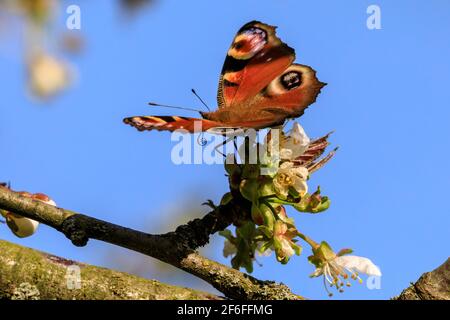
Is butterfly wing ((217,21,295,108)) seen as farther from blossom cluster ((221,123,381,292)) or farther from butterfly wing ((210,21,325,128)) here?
blossom cluster ((221,123,381,292))

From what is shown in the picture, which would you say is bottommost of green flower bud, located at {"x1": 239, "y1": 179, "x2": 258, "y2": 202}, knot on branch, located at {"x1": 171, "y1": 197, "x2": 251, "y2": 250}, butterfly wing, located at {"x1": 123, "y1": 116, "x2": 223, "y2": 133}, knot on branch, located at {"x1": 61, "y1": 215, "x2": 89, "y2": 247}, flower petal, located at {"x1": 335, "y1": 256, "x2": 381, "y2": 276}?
flower petal, located at {"x1": 335, "y1": 256, "x2": 381, "y2": 276}

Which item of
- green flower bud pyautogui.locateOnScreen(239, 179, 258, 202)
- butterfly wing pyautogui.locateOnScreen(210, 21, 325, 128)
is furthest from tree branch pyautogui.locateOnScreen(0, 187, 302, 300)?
butterfly wing pyautogui.locateOnScreen(210, 21, 325, 128)

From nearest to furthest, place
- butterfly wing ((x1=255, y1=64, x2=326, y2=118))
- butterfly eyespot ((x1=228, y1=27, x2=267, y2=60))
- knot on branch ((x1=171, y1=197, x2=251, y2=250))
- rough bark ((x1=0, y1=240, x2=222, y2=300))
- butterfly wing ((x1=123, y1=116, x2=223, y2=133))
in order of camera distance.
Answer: rough bark ((x1=0, y1=240, x2=222, y2=300))
butterfly wing ((x1=123, y1=116, x2=223, y2=133))
knot on branch ((x1=171, y1=197, x2=251, y2=250))
butterfly wing ((x1=255, y1=64, x2=326, y2=118))
butterfly eyespot ((x1=228, y1=27, x2=267, y2=60))

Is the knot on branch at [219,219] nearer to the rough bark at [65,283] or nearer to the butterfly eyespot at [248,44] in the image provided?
the rough bark at [65,283]

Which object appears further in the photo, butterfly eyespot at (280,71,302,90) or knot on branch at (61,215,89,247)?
butterfly eyespot at (280,71,302,90)

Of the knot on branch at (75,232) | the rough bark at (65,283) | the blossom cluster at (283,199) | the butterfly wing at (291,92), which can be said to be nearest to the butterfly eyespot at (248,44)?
the butterfly wing at (291,92)

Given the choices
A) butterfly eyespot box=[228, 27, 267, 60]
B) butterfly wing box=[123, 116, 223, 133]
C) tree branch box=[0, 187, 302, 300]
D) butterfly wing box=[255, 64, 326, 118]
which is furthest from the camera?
butterfly eyespot box=[228, 27, 267, 60]

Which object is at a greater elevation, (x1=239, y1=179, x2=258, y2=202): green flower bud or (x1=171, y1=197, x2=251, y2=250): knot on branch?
(x1=239, y1=179, x2=258, y2=202): green flower bud
